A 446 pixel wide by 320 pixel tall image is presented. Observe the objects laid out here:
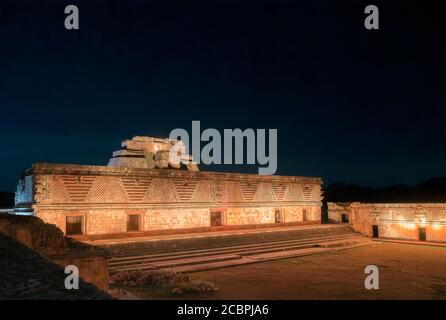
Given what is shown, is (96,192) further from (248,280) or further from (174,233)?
(248,280)

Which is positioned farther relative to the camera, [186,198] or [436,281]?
[186,198]

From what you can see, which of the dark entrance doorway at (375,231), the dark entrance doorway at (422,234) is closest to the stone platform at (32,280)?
the dark entrance doorway at (422,234)

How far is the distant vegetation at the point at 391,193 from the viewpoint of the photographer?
6825 centimetres

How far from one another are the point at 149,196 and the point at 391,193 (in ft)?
213

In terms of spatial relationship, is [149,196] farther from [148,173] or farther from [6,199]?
[6,199]

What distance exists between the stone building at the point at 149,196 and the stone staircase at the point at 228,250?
2.56 m

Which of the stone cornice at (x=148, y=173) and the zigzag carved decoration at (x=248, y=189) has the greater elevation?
the stone cornice at (x=148, y=173)

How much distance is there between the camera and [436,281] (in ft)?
40.7

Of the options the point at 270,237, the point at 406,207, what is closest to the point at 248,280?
the point at 270,237

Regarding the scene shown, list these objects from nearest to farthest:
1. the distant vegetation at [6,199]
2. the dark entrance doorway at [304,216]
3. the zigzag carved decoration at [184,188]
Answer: the zigzag carved decoration at [184,188] < the dark entrance doorway at [304,216] < the distant vegetation at [6,199]

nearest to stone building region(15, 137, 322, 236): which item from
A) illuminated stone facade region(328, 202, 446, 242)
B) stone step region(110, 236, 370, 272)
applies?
illuminated stone facade region(328, 202, 446, 242)

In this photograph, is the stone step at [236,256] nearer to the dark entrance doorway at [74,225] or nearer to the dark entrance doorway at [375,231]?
the dark entrance doorway at [74,225]
